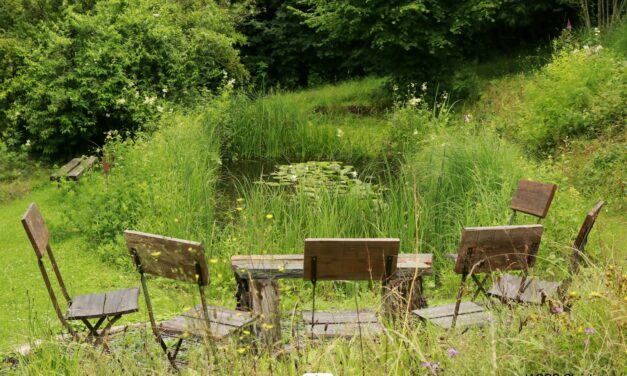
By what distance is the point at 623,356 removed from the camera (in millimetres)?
3271

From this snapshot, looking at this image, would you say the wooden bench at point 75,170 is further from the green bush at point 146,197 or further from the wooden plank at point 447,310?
the wooden plank at point 447,310

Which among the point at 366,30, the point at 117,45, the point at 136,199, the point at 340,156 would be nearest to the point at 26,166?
the point at 117,45

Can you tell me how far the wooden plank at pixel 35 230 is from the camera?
179 inches

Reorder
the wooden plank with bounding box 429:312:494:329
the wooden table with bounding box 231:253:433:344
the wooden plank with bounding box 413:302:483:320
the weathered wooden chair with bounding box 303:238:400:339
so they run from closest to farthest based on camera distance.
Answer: the weathered wooden chair with bounding box 303:238:400:339 < the wooden plank with bounding box 429:312:494:329 < the wooden plank with bounding box 413:302:483:320 < the wooden table with bounding box 231:253:433:344

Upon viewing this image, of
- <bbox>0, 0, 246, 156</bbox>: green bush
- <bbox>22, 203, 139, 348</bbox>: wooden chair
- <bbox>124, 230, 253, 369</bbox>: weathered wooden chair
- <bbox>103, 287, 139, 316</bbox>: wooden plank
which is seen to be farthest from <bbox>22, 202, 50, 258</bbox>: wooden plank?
<bbox>0, 0, 246, 156</bbox>: green bush

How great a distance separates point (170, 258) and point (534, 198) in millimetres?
3334

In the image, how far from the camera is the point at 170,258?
4.20m

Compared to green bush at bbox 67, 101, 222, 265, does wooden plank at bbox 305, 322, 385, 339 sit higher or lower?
higher

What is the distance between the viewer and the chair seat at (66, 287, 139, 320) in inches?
182

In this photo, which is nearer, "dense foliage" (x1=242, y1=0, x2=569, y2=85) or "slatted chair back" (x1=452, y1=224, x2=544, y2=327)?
"slatted chair back" (x1=452, y1=224, x2=544, y2=327)

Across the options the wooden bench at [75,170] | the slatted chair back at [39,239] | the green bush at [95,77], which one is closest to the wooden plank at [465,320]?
the slatted chair back at [39,239]

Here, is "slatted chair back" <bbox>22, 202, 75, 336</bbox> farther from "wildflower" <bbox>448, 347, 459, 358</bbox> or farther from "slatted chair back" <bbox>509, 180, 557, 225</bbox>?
"slatted chair back" <bbox>509, 180, 557, 225</bbox>

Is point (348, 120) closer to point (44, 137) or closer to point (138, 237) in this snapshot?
point (44, 137)

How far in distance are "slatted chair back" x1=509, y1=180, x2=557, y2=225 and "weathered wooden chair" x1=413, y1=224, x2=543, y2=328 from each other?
1.48 m
